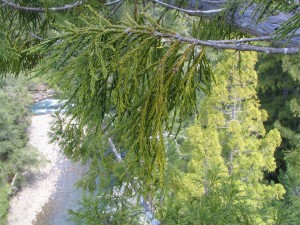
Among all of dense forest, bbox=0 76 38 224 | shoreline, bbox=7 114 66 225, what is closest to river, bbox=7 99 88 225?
shoreline, bbox=7 114 66 225

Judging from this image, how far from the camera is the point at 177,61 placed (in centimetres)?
142

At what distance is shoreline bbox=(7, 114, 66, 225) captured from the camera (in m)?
11.0

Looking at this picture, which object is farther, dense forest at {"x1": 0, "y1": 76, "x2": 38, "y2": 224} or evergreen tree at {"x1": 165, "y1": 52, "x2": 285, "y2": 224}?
dense forest at {"x1": 0, "y1": 76, "x2": 38, "y2": 224}

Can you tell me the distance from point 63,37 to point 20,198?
11757mm

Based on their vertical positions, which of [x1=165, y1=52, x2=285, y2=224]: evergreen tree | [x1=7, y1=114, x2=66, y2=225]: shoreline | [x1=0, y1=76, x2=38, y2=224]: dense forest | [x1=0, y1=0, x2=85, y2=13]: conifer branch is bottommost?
[x1=7, y1=114, x2=66, y2=225]: shoreline

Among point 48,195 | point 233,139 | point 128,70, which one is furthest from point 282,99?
point 128,70

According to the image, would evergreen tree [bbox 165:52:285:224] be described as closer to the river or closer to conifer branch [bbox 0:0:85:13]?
conifer branch [bbox 0:0:85:13]

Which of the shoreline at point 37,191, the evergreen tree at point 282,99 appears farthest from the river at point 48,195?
the evergreen tree at point 282,99

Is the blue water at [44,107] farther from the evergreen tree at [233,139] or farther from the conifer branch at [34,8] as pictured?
the conifer branch at [34,8]

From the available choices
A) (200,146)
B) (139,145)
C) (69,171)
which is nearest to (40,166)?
(69,171)

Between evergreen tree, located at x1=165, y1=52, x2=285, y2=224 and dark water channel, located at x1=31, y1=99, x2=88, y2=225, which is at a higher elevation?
evergreen tree, located at x1=165, y1=52, x2=285, y2=224

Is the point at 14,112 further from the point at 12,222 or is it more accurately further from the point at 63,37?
the point at 63,37

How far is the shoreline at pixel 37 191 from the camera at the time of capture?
10953mm

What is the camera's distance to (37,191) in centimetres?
1207
